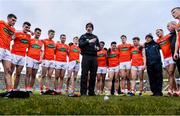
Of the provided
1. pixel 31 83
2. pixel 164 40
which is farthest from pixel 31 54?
pixel 164 40

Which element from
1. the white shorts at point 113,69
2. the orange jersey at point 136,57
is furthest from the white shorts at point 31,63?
the orange jersey at point 136,57

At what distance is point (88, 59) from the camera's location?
9.70 metres

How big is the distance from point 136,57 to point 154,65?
245 cm

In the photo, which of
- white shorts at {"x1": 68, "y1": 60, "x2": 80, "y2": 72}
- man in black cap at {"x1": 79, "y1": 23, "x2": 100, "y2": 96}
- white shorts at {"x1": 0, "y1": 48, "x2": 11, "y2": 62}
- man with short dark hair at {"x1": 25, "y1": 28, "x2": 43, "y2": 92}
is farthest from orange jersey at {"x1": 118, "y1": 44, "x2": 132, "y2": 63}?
white shorts at {"x1": 0, "y1": 48, "x2": 11, "y2": 62}

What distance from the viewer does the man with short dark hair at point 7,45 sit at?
8109mm

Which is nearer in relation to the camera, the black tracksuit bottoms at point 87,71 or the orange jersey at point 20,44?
the black tracksuit bottoms at point 87,71

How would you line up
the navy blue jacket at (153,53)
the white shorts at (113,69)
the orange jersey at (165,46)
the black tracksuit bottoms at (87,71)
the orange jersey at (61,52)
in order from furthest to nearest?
1. the white shorts at (113,69)
2. the orange jersey at (61,52)
3. the navy blue jacket at (153,53)
4. the orange jersey at (165,46)
5. the black tracksuit bottoms at (87,71)

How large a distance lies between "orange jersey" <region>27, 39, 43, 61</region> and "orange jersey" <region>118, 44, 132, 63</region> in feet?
13.0

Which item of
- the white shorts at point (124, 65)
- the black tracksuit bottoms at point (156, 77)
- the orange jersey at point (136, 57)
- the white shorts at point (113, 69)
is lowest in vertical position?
the black tracksuit bottoms at point (156, 77)

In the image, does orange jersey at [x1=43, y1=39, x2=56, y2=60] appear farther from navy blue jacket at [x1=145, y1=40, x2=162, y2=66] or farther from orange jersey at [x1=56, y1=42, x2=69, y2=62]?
navy blue jacket at [x1=145, y1=40, x2=162, y2=66]

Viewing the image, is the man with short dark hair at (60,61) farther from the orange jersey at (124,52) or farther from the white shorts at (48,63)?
the orange jersey at (124,52)

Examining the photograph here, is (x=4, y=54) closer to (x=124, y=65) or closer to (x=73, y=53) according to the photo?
(x=73, y=53)

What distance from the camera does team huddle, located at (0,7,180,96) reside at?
8747mm

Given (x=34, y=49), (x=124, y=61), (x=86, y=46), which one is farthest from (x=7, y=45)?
(x=124, y=61)
